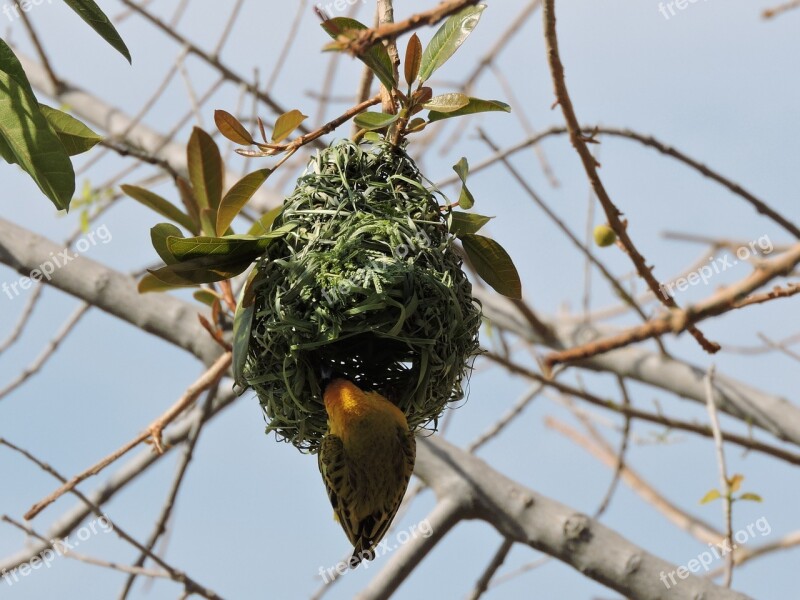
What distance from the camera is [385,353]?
2441mm

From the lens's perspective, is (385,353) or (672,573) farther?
(672,573)

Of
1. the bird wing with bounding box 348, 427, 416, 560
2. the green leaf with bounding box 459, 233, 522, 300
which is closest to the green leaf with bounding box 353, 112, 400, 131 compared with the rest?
the green leaf with bounding box 459, 233, 522, 300

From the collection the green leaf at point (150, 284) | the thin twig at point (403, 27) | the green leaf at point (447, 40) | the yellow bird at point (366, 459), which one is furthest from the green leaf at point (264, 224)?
the thin twig at point (403, 27)

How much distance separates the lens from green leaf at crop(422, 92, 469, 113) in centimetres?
205

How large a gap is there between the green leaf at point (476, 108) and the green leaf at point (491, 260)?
0.33 meters

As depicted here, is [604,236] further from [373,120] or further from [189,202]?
[189,202]

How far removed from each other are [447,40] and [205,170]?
910mm

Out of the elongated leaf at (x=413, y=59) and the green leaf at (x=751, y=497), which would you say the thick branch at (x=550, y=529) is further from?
the elongated leaf at (x=413, y=59)

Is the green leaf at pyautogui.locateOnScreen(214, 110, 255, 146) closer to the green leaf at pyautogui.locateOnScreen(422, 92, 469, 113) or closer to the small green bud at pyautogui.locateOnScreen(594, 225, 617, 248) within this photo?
the green leaf at pyautogui.locateOnScreen(422, 92, 469, 113)

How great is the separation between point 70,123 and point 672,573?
2.44 meters

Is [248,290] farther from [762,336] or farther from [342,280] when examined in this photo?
[762,336]

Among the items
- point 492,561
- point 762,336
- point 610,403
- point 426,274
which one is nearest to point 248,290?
point 426,274

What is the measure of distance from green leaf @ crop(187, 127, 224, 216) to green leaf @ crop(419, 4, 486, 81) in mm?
800

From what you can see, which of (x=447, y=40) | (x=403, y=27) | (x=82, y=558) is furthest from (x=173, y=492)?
(x=403, y=27)
